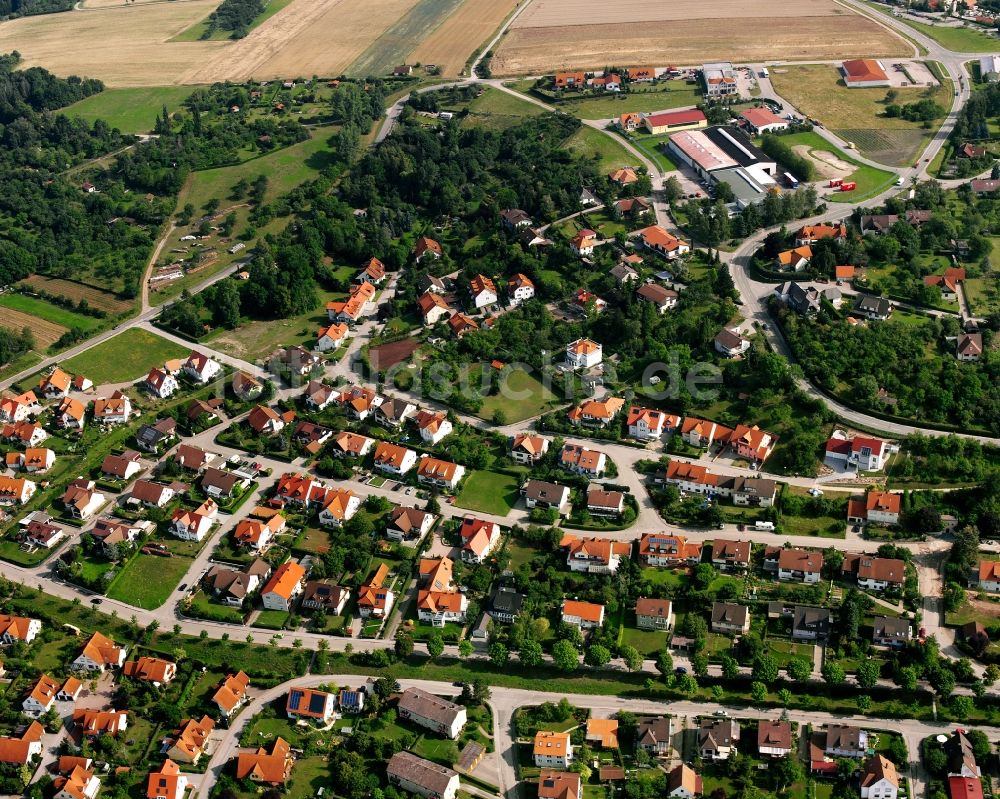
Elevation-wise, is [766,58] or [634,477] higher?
[766,58]

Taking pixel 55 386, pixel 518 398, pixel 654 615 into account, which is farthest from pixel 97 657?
pixel 518 398

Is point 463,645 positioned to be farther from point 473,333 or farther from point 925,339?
point 925,339

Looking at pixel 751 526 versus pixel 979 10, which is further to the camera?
pixel 979 10

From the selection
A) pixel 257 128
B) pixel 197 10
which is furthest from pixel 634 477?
pixel 197 10

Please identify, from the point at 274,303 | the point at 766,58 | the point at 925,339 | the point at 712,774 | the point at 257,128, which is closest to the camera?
the point at 712,774

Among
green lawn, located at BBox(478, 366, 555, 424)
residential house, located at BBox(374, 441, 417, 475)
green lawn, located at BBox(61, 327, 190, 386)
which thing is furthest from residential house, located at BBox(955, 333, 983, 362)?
green lawn, located at BBox(61, 327, 190, 386)

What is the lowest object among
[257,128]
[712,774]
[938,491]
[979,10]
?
[712,774]

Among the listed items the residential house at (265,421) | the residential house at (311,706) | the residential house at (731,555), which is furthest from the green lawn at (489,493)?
the residential house at (311,706)

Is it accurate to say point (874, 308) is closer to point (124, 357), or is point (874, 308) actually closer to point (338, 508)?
point (338, 508)
